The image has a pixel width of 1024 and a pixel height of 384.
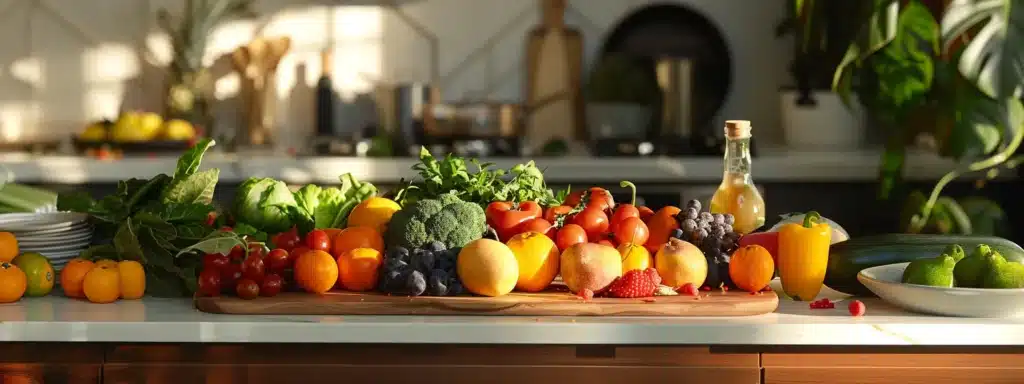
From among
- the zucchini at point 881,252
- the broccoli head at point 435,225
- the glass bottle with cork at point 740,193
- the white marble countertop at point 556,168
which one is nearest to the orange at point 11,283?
the broccoli head at point 435,225

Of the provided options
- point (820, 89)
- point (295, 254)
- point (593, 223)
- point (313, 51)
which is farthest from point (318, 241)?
point (820, 89)

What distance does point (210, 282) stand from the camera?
222 cm

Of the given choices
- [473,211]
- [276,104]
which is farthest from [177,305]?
[276,104]

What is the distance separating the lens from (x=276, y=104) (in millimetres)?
5320

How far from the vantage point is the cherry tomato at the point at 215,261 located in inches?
88.1

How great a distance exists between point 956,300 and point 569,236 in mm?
666

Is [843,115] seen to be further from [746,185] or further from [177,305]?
[177,305]

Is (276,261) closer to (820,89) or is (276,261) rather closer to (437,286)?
(437,286)

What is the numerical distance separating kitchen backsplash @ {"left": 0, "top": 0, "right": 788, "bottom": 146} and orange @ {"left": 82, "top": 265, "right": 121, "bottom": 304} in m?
3.09

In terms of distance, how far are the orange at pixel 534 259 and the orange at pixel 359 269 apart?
0.79 ft

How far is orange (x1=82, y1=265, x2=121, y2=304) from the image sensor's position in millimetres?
2279

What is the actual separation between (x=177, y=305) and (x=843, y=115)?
3.25 meters

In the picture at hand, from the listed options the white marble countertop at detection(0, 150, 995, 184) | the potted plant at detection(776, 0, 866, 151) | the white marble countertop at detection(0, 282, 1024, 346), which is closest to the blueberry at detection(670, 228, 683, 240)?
the white marble countertop at detection(0, 282, 1024, 346)

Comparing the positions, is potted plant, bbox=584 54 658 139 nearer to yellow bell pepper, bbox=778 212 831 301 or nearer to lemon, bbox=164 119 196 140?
lemon, bbox=164 119 196 140
